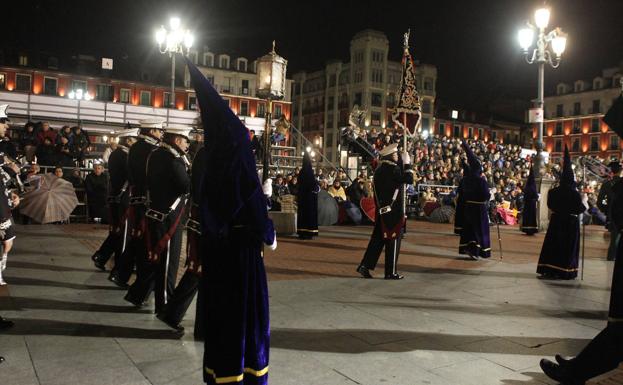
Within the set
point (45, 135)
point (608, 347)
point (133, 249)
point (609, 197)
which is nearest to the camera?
point (608, 347)

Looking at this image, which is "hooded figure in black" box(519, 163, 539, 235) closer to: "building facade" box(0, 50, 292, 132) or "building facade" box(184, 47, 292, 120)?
"building facade" box(0, 50, 292, 132)

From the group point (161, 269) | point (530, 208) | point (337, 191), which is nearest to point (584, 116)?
point (530, 208)

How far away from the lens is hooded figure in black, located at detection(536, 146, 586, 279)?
8891 mm

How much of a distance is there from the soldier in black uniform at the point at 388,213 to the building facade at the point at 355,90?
196ft

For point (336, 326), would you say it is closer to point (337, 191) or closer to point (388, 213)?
point (388, 213)

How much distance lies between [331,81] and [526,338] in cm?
7423

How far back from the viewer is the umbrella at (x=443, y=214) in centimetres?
2122

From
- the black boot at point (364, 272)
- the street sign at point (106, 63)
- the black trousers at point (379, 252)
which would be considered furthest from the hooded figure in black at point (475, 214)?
the street sign at point (106, 63)

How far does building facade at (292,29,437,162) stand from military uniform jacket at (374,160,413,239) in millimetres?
59649

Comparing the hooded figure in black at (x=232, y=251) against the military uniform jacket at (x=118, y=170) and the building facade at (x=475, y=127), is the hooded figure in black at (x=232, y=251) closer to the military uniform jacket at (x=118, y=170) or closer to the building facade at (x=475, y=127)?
the military uniform jacket at (x=118, y=170)

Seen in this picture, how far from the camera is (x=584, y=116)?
7831 cm

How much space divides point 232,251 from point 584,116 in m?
85.5

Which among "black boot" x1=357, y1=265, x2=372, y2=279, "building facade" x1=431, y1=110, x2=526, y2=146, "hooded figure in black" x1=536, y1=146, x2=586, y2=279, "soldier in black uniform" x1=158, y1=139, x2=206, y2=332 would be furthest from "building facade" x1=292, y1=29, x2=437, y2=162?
"soldier in black uniform" x1=158, y1=139, x2=206, y2=332

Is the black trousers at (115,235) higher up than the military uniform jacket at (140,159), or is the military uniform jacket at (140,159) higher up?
the military uniform jacket at (140,159)
